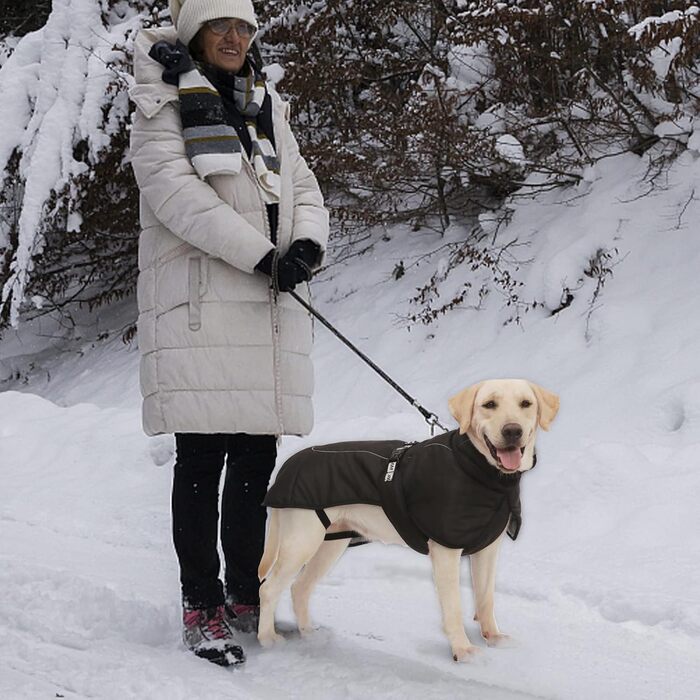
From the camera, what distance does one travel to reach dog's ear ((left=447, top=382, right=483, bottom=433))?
2723 mm

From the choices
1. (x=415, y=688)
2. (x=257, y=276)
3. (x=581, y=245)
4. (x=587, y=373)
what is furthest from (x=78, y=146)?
(x=415, y=688)

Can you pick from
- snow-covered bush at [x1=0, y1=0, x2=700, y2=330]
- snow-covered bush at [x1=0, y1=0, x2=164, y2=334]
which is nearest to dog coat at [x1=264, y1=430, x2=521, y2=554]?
snow-covered bush at [x1=0, y1=0, x2=700, y2=330]

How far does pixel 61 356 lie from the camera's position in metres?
10.1

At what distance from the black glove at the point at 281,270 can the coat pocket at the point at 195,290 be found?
197 mm

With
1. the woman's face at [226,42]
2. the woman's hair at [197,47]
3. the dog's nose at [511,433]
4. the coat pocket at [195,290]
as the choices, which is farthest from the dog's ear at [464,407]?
the woman's hair at [197,47]

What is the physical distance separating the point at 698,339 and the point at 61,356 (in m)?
6.98

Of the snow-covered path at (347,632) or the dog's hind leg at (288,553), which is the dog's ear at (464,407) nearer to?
the dog's hind leg at (288,553)

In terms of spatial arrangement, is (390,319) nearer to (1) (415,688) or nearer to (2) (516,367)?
(2) (516,367)

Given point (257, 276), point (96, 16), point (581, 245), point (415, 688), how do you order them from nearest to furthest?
point (415, 688) < point (257, 276) < point (581, 245) < point (96, 16)

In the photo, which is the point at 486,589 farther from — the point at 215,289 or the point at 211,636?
the point at 215,289

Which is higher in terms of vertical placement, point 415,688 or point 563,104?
point 563,104

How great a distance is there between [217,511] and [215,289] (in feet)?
2.43

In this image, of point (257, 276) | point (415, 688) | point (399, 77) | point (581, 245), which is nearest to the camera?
point (415, 688)

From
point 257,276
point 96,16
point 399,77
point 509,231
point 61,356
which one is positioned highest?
point 96,16
